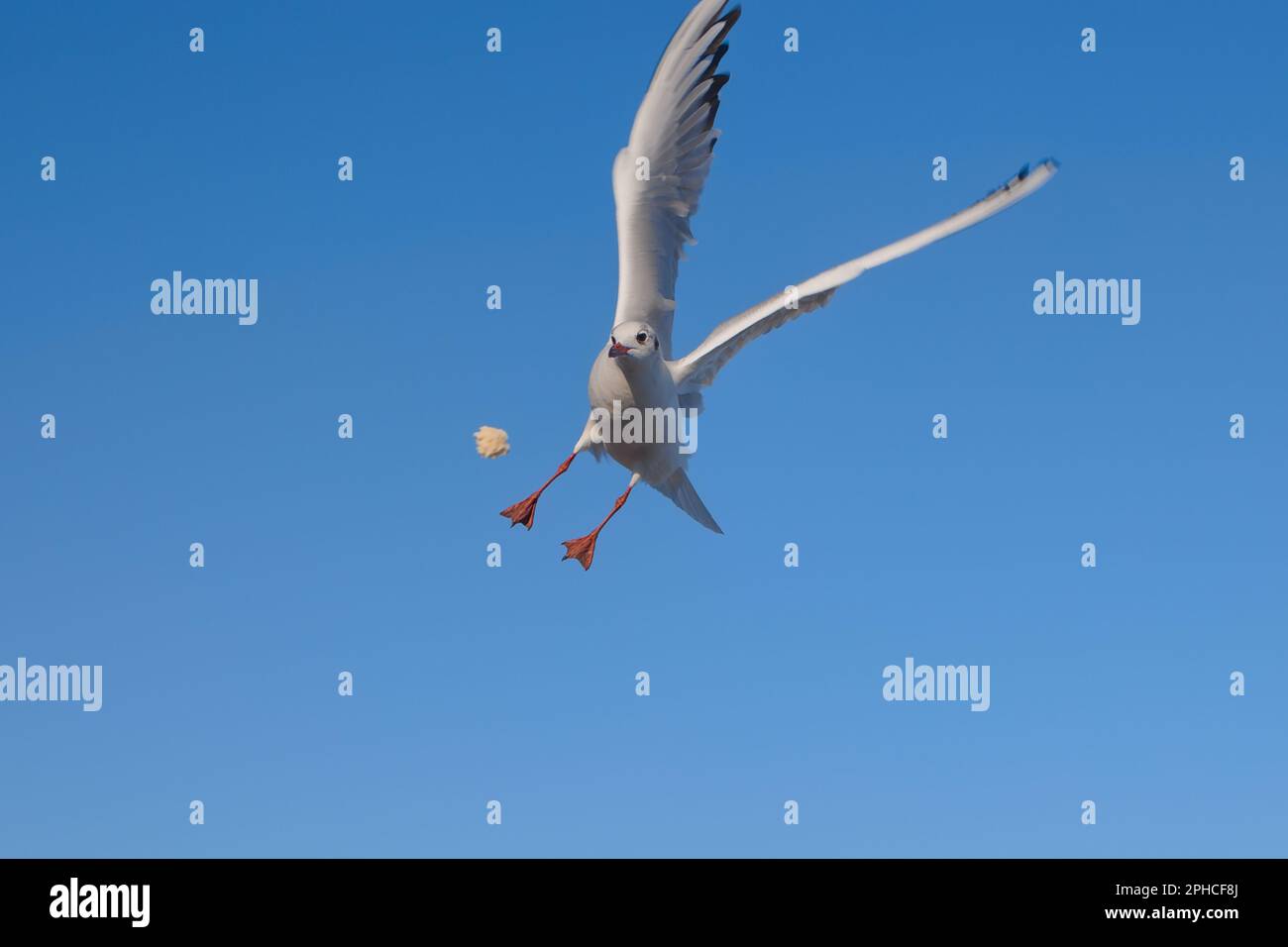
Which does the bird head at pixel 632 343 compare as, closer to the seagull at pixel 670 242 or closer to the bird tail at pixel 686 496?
the seagull at pixel 670 242

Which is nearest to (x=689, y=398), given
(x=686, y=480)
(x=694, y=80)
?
(x=686, y=480)

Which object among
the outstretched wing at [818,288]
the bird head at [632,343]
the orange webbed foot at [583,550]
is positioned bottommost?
the orange webbed foot at [583,550]

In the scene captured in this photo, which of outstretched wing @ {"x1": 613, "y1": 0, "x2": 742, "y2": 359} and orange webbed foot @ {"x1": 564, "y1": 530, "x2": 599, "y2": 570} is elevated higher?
outstretched wing @ {"x1": 613, "y1": 0, "x2": 742, "y2": 359}

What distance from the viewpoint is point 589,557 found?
11555 millimetres

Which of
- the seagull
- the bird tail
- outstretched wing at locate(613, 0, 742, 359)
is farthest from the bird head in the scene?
the bird tail

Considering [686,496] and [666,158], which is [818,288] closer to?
[666,158]

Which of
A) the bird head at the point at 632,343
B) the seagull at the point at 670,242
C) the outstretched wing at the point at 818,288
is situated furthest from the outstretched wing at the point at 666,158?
the bird head at the point at 632,343

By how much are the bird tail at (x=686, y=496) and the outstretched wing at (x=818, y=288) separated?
2.25 feet

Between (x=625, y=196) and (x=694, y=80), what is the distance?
98 cm

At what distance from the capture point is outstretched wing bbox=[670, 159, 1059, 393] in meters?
11.0

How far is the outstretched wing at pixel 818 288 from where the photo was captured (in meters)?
11.0

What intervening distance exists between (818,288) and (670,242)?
1.19 meters

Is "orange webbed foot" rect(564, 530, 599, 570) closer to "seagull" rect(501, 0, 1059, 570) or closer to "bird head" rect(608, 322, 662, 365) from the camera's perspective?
"seagull" rect(501, 0, 1059, 570)
